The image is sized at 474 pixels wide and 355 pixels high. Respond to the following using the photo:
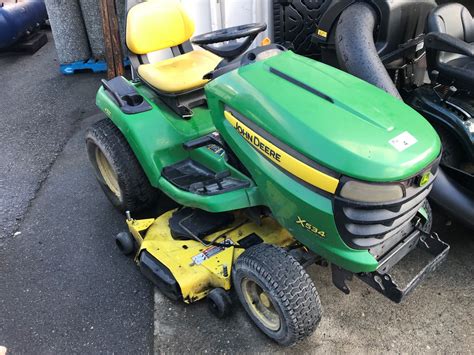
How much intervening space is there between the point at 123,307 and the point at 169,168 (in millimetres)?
719

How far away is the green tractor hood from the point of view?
1462mm

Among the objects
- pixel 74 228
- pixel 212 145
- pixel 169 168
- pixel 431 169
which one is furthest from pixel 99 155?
pixel 431 169

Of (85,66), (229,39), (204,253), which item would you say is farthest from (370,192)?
(85,66)

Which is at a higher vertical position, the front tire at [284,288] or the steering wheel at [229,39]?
the steering wheel at [229,39]

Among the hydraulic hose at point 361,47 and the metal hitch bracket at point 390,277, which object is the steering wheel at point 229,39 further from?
the metal hitch bracket at point 390,277

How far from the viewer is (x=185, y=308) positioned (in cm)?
214

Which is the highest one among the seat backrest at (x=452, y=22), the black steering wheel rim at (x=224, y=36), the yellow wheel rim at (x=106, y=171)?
the black steering wheel rim at (x=224, y=36)

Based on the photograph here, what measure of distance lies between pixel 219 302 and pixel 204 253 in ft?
0.79

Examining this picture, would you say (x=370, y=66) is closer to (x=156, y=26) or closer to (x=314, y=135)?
(x=314, y=135)

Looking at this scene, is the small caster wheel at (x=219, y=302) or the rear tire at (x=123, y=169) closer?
the small caster wheel at (x=219, y=302)

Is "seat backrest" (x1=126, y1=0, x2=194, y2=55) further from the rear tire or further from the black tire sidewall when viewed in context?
the black tire sidewall

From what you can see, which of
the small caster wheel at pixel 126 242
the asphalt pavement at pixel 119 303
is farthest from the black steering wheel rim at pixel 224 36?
the asphalt pavement at pixel 119 303

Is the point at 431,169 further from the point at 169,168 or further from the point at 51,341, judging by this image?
the point at 51,341

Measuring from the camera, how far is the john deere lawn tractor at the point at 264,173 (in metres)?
1.52
